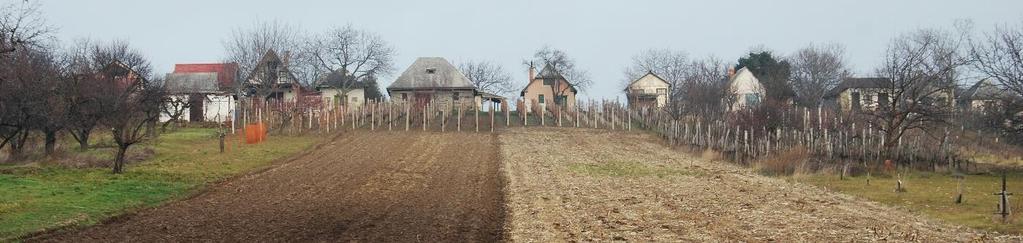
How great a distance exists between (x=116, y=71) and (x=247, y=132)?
7498mm

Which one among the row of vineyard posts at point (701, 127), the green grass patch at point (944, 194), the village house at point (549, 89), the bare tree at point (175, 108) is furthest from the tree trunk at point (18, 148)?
the village house at point (549, 89)

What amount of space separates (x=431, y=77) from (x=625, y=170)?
51.4 meters

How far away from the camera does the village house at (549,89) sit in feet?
276

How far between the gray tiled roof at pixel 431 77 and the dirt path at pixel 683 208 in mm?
A: 46532

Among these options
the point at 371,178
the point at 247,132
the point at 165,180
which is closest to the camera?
the point at 165,180

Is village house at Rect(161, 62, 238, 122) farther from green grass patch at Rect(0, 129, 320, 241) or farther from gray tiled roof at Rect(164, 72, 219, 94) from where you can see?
green grass patch at Rect(0, 129, 320, 241)

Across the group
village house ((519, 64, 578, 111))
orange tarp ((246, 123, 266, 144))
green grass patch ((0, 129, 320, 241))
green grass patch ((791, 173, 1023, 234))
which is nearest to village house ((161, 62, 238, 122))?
orange tarp ((246, 123, 266, 144))

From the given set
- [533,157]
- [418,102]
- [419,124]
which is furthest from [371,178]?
[418,102]

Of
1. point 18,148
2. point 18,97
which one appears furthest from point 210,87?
point 18,97

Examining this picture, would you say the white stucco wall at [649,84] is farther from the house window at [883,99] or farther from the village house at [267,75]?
the house window at [883,99]

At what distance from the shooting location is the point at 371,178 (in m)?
23.3

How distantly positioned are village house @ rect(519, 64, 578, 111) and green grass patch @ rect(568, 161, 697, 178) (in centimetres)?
5423

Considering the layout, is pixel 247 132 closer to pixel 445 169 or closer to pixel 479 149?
pixel 479 149

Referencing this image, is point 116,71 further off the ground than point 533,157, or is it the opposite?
point 116,71
